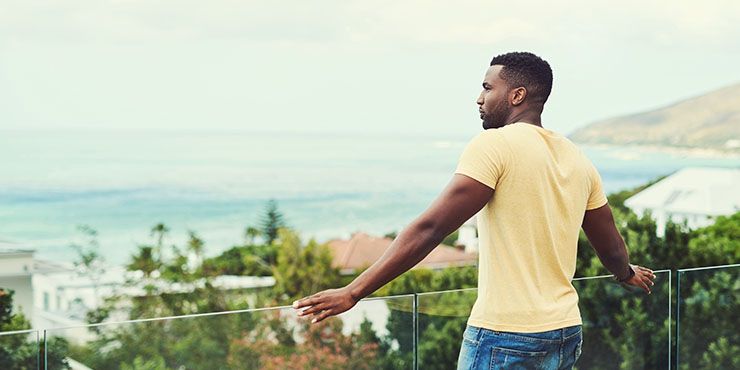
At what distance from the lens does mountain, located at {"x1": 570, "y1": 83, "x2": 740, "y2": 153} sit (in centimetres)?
3070

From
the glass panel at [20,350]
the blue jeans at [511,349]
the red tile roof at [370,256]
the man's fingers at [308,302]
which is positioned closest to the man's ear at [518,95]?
the blue jeans at [511,349]

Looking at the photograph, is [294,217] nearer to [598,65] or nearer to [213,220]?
[213,220]

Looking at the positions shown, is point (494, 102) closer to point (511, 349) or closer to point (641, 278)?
point (511, 349)

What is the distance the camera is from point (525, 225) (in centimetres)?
199

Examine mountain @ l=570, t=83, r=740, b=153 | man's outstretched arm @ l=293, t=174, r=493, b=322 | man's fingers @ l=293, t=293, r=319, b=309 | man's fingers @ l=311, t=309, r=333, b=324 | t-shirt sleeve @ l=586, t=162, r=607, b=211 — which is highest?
mountain @ l=570, t=83, r=740, b=153

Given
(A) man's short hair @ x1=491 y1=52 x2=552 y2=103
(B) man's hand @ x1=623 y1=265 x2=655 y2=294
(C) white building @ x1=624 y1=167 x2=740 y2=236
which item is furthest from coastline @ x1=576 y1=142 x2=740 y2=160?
(A) man's short hair @ x1=491 y1=52 x2=552 y2=103

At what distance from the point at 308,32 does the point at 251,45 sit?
192 centimetres

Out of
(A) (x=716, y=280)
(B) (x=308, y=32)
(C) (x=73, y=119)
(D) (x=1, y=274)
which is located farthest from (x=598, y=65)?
(A) (x=716, y=280)

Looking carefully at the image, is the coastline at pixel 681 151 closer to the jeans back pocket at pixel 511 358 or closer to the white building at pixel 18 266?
the white building at pixel 18 266

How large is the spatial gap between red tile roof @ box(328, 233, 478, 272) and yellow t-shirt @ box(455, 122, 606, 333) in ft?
81.9

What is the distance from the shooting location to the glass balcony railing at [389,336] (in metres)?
3.03

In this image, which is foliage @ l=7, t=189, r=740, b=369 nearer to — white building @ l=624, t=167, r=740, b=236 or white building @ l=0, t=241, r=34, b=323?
white building @ l=624, t=167, r=740, b=236

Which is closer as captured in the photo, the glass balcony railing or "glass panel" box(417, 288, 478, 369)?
the glass balcony railing

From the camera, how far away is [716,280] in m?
3.82
